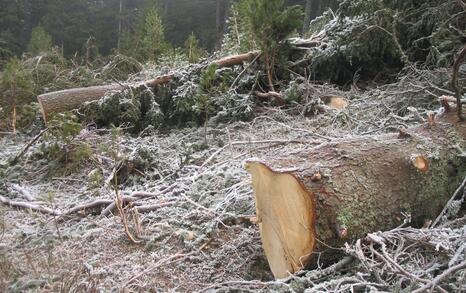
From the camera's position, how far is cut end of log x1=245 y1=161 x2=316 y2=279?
7.25ft

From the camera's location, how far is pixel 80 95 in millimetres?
6035

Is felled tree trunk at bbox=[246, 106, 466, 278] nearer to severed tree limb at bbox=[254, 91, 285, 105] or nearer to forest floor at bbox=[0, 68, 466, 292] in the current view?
forest floor at bbox=[0, 68, 466, 292]

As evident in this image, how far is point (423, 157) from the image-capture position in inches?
95.7

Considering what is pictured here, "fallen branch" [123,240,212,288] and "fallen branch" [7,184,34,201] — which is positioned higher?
"fallen branch" [123,240,212,288]

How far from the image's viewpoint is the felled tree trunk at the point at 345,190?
221 cm

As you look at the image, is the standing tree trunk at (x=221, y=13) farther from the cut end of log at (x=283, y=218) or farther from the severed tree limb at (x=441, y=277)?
the severed tree limb at (x=441, y=277)

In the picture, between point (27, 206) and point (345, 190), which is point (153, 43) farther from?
point (345, 190)

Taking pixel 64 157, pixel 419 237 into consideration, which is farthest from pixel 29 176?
pixel 419 237

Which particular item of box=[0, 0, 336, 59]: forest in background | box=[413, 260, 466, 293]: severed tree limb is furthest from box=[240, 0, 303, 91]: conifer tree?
box=[0, 0, 336, 59]: forest in background

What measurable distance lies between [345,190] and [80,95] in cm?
469

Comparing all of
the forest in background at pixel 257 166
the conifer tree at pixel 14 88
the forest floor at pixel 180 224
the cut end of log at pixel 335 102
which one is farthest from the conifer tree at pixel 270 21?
the conifer tree at pixel 14 88

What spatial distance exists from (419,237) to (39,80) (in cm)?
684

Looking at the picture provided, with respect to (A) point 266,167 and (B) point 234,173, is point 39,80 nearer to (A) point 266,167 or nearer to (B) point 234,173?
(B) point 234,173

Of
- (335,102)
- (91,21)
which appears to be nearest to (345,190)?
(335,102)
